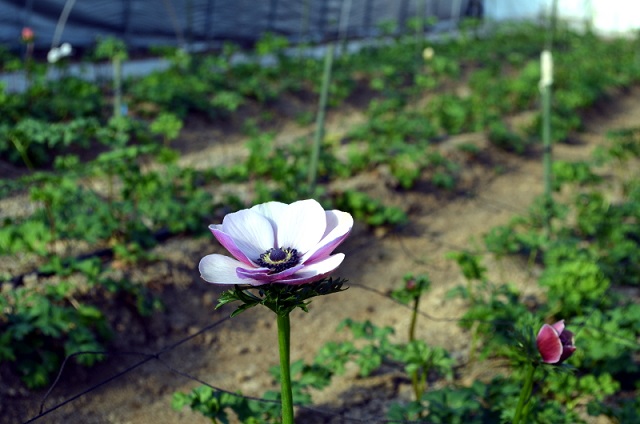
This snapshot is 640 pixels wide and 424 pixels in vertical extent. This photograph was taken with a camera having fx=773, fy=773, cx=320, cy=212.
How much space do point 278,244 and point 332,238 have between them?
168mm

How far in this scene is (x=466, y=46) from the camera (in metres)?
11.6

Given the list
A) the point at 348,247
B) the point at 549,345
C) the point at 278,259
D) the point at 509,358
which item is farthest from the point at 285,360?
the point at 348,247

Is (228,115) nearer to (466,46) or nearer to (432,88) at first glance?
(432,88)

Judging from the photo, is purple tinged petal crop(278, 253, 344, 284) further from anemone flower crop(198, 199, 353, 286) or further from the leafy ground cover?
the leafy ground cover

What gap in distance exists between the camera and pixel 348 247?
4820 mm

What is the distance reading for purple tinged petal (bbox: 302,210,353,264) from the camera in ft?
4.65

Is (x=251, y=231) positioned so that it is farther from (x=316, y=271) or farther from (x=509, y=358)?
(x=509, y=358)

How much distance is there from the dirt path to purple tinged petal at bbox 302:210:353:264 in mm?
1716

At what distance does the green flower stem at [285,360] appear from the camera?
57.7 inches

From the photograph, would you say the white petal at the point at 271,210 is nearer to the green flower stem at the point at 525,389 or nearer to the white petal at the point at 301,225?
the white petal at the point at 301,225

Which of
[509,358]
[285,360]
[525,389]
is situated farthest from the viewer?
[509,358]

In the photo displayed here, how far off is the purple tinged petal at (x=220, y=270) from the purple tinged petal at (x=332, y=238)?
0.12 m

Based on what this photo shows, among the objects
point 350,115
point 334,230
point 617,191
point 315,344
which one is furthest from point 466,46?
point 334,230

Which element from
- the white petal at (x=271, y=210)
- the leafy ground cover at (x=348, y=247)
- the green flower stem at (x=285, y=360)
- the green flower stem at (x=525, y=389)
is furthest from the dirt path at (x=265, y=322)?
the white petal at (x=271, y=210)
